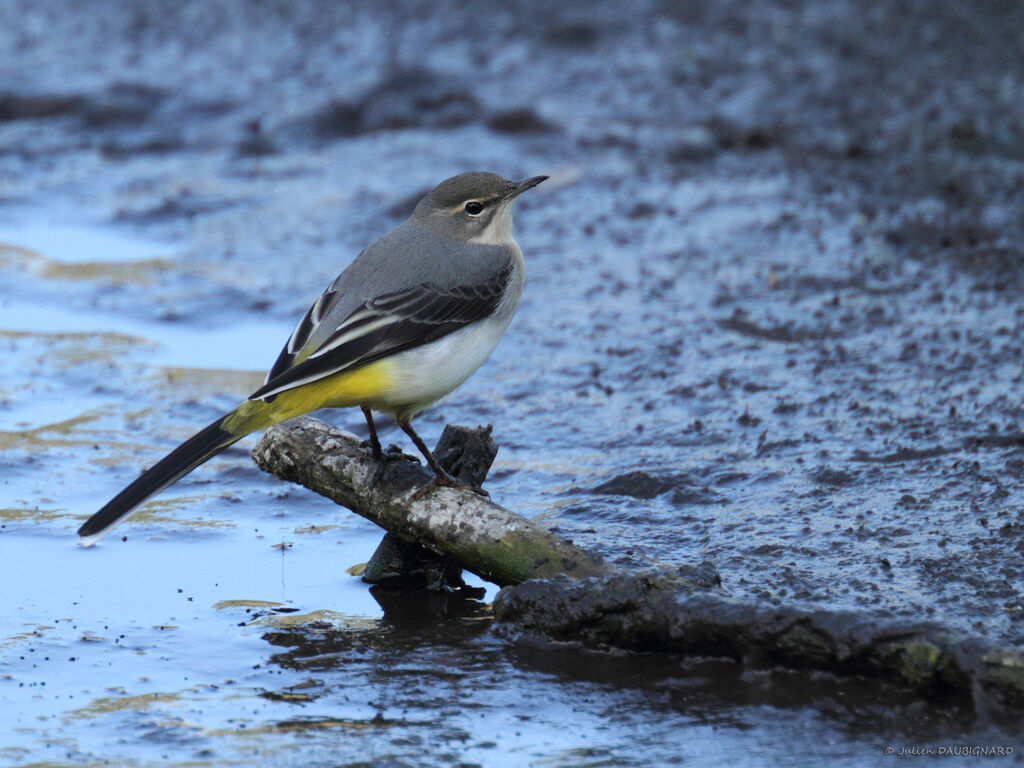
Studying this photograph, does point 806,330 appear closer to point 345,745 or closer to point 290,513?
point 290,513

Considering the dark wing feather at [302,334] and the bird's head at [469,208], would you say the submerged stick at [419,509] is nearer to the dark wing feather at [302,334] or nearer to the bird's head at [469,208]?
the dark wing feather at [302,334]

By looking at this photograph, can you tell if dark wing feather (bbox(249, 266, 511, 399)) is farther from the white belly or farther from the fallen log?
the fallen log

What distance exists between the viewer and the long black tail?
536 cm

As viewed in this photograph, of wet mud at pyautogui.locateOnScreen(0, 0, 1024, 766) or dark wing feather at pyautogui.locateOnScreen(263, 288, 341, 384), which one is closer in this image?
wet mud at pyautogui.locateOnScreen(0, 0, 1024, 766)

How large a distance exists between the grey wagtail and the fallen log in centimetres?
17

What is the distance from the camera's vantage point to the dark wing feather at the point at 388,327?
5.63m

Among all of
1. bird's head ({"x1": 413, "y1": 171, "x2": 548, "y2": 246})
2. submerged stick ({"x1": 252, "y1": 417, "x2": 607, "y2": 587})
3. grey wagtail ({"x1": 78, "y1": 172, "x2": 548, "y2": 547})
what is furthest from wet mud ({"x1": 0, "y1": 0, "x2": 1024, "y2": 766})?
bird's head ({"x1": 413, "y1": 171, "x2": 548, "y2": 246})

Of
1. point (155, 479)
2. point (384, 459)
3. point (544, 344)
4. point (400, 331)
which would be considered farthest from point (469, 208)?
point (544, 344)

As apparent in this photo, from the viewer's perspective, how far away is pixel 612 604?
16.9 ft

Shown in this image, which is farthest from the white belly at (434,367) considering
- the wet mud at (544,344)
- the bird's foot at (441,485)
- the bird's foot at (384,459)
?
the wet mud at (544,344)

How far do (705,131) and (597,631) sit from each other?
7.67 metres

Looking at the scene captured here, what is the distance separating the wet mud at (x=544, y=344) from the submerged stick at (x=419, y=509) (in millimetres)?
321

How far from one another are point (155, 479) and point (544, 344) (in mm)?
3901

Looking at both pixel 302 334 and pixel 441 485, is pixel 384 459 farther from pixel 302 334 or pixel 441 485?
pixel 302 334
